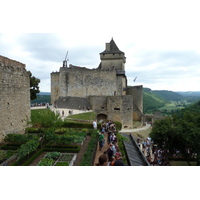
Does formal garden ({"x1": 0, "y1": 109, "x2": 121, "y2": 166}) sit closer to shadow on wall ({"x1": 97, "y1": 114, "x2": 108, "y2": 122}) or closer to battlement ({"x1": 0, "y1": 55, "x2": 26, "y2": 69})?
battlement ({"x1": 0, "y1": 55, "x2": 26, "y2": 69})

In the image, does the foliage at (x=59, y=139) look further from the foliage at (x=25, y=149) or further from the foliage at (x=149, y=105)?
the foliage at (x=149, y=105)

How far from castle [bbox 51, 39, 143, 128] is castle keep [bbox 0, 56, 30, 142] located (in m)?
14.1

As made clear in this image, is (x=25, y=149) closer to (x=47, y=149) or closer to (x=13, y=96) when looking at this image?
(x=47, y=149)

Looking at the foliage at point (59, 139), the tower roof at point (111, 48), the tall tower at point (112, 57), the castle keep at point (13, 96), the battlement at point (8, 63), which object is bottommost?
the foliage at point (59, 139)

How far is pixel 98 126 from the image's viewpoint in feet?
55.0

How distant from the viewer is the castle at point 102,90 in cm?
2528

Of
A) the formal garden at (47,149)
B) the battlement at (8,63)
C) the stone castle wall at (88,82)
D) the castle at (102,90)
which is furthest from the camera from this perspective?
the stone castle wall at (88,82)

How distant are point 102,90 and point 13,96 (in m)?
20.1

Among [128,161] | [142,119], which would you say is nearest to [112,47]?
[142,119]

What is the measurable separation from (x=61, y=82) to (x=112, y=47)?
14291mm

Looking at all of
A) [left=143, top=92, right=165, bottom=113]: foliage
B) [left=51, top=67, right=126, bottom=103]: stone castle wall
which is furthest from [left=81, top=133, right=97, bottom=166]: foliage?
[left=143, top=92, right=165, bottom=113]: foliage

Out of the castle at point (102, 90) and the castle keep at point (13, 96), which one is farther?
the castle at point (102, 90)

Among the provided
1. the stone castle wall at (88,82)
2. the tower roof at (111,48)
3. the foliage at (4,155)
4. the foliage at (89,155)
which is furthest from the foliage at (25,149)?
the tower roof at (111,48)

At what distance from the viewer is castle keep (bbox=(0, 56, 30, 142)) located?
34.9ft
